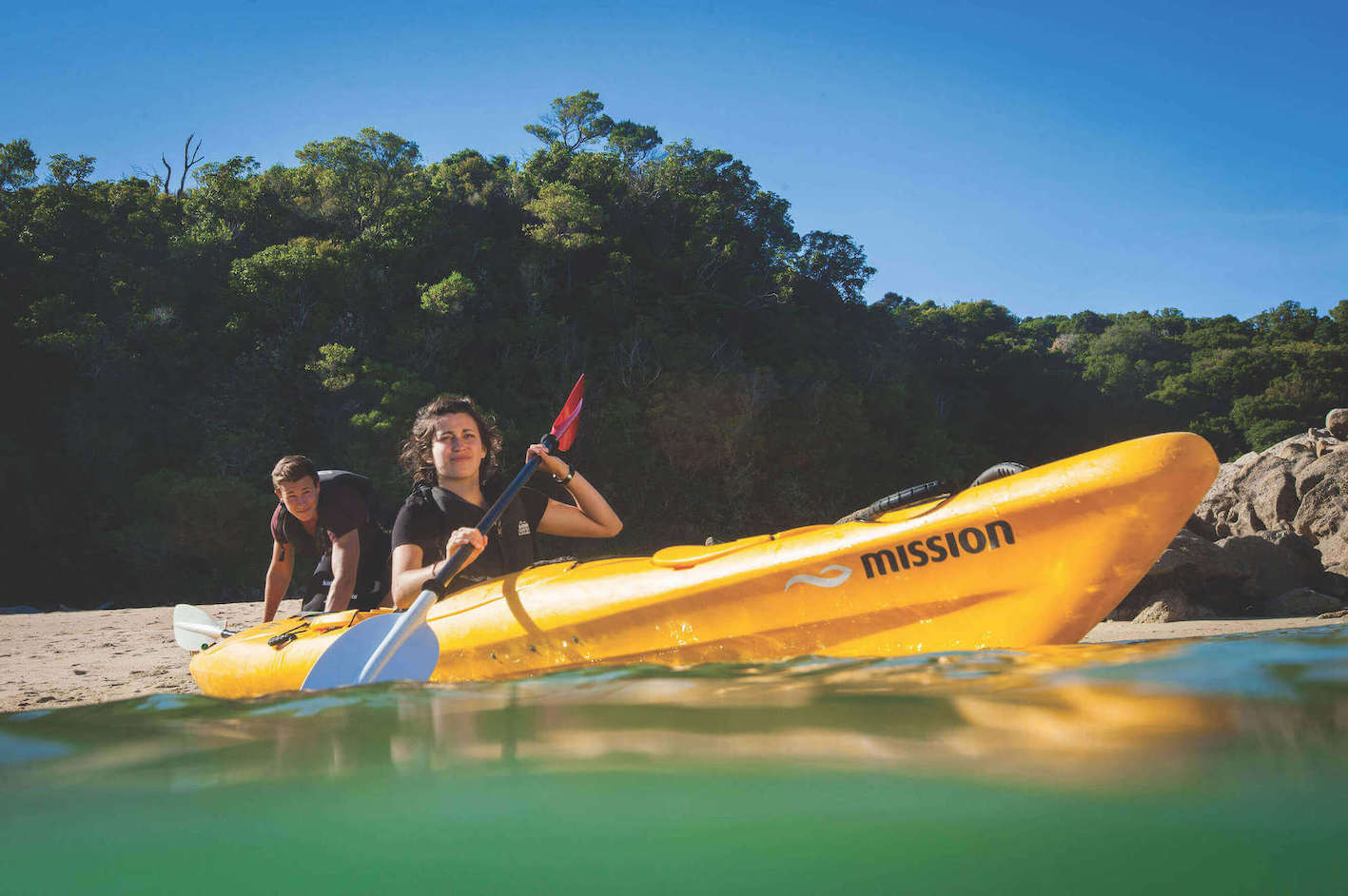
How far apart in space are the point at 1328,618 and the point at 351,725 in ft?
17.5

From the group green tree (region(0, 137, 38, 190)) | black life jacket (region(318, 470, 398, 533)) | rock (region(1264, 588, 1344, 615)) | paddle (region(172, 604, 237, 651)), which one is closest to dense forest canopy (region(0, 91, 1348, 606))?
green tree (region(0, 137, 38, 190))

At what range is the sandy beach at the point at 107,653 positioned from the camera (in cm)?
363

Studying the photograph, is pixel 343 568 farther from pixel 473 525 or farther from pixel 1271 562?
pixel 1271 562

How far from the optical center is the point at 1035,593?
243 centimetres

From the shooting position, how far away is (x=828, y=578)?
2.51m

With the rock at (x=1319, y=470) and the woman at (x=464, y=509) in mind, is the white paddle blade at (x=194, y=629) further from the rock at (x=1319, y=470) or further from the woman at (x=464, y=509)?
the rock at (x=1319, y=470)

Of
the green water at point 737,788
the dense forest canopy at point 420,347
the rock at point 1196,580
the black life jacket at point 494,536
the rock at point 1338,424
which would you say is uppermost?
the dense forest canopy at point 420,347

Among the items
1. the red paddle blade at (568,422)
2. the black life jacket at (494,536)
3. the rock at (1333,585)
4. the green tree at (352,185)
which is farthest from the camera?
the green tree at (352,185)

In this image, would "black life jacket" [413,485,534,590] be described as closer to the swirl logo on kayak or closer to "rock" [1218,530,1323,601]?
the swirl logo on kayak

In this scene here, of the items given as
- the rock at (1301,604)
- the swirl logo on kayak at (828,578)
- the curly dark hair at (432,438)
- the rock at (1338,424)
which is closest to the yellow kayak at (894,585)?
the swirl logo on kayak at (828,578)

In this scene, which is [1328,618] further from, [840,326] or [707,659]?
[840,326]

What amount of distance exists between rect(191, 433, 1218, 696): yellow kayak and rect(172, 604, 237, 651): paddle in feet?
5.00

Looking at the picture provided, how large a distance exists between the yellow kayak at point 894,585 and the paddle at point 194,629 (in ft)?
5.00

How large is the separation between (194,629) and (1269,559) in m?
6.44
